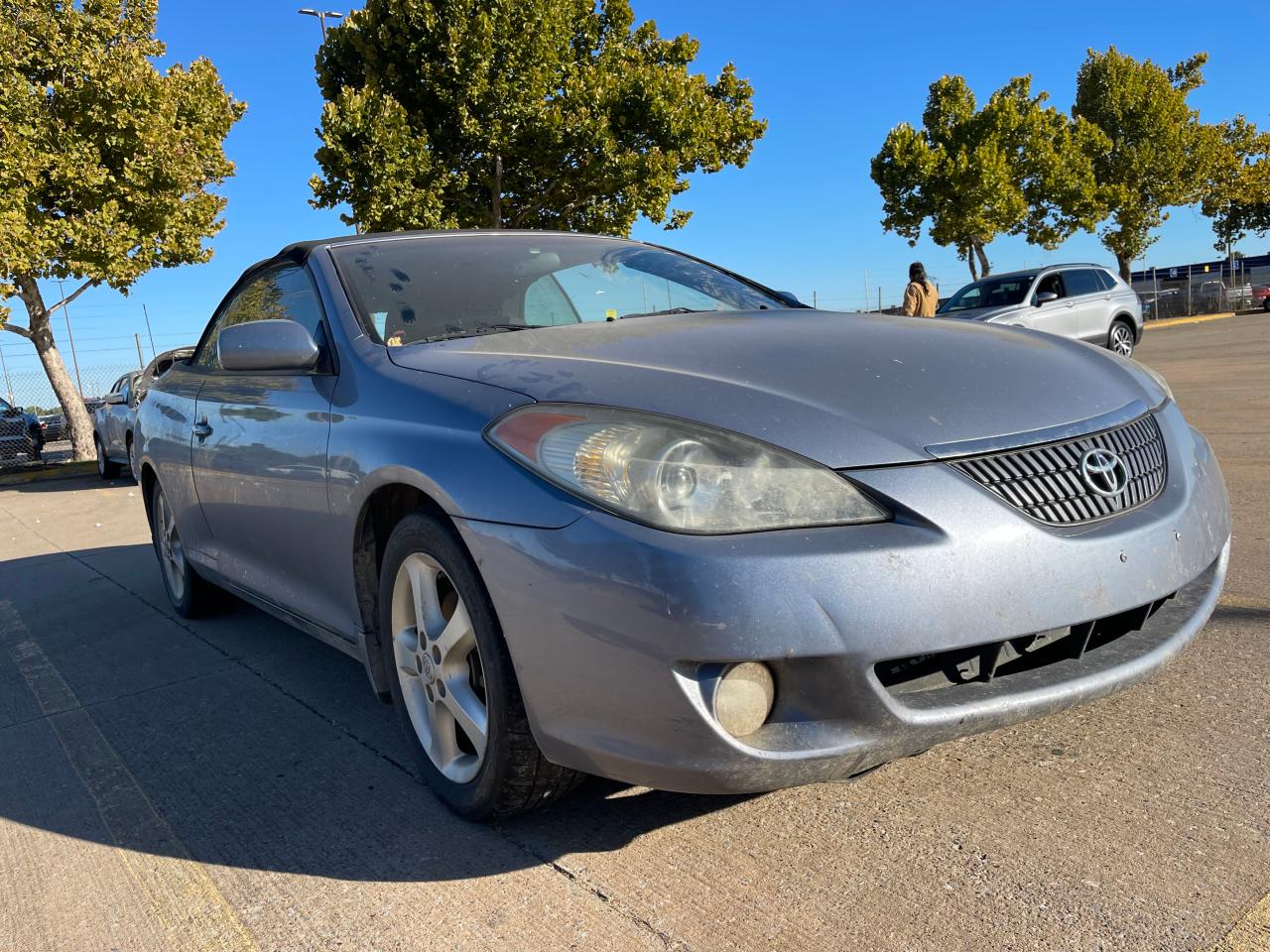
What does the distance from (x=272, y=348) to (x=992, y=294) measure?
14.1 metres

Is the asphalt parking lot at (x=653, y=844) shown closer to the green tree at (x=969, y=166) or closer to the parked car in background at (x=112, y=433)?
the parked car in background at (x=112, y=433)

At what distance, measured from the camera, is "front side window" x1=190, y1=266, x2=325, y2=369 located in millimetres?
3297

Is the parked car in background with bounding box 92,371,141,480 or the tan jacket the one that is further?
the parked car in background with bounding box 92,371,141,480

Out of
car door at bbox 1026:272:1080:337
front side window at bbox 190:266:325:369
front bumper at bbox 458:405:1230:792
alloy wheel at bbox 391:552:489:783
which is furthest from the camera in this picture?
car door at bbox 1026:272:1080:337

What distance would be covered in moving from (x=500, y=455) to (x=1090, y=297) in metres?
14.9

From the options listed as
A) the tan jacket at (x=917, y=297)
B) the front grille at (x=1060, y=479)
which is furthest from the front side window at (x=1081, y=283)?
the front grille at (x=1060, y=479)

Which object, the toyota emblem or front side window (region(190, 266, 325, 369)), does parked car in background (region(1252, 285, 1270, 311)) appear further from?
the toyota emblem

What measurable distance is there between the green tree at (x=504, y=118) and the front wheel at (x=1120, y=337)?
7.06 meters

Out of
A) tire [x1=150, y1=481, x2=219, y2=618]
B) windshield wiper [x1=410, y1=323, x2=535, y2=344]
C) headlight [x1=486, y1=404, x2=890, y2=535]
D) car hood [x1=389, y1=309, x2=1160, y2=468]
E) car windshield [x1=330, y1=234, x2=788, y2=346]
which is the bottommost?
tire [x1=150, y1=481, x2=219, y2=618]

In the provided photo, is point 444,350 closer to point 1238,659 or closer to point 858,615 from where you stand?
point 858,615

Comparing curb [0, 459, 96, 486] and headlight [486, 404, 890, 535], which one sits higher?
headlight [486, 404, 890, 535]

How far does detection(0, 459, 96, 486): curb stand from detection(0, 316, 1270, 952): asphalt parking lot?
14232 millimetres

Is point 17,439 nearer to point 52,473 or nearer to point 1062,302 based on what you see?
point 52,473

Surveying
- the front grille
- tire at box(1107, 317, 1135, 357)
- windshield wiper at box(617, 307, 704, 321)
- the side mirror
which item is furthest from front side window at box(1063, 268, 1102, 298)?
the side mirror
